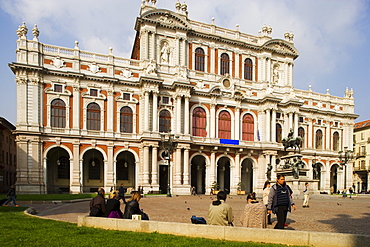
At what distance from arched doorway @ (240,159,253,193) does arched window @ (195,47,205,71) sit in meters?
16.0

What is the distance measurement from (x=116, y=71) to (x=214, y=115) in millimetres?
14880

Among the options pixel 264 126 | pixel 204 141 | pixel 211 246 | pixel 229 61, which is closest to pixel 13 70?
pixel 204 141

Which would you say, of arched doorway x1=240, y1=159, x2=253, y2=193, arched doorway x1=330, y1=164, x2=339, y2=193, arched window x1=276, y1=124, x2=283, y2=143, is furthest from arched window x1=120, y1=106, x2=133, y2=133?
arched doorway x1=330, y1=164, x2=339, y2=193

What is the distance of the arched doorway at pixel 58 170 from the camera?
40281mm

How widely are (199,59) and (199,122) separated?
30.7 ft

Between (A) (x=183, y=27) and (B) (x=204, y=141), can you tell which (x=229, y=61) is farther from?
(B) (x=204, y=141)

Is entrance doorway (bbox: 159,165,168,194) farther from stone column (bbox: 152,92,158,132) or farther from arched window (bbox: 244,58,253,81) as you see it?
arched window (bbox: 244,58,253,81)

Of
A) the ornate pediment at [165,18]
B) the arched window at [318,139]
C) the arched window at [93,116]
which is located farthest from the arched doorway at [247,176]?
the arched window at [93,116]

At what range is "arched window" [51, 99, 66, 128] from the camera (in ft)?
129

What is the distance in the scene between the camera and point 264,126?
4844cm

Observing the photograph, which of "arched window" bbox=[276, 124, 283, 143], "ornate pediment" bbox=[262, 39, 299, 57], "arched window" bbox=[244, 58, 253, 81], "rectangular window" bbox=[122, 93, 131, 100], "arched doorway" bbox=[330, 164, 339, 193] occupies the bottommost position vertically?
"arched doorway" bbox=[330, 164, 339, 193]

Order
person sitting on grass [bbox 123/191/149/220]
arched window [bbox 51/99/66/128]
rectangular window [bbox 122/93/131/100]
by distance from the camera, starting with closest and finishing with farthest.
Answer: person sitting on grass [bbox 123/191/149/220] → arched window [bbox 51/99/66/128] → rectangular window [bbox 122/93/131/100]

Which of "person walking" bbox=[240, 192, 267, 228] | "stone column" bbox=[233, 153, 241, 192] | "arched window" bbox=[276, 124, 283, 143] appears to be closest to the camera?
"person walking" bbox=[240, 192, 267, 228]

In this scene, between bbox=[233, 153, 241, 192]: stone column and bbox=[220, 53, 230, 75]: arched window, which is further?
bbox=[220, 53, 230, 75]: arched window
